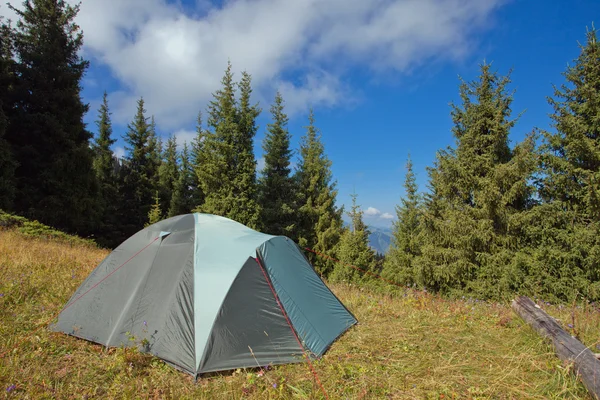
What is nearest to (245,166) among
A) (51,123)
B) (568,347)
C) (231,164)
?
(231,164)

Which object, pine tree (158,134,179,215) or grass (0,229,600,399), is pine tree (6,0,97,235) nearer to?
pine tree (158,134,179,215)

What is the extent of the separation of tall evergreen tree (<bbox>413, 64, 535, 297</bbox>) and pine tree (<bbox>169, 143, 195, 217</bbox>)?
2001cm

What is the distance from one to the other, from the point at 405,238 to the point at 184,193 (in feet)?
64.6

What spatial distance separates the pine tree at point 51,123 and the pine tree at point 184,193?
8.08m

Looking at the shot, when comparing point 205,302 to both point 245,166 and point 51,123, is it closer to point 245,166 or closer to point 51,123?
point 245,166

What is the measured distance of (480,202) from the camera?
441 inches

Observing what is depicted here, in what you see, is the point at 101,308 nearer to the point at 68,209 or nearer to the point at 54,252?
the point at 54,252

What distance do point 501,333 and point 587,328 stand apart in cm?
124

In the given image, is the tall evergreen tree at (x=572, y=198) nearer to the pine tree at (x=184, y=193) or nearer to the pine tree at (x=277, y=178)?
the pine tree at (x=277, y=178)

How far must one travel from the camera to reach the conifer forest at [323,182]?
387 inches

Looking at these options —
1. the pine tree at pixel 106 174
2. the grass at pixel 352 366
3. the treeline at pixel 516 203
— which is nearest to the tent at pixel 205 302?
the grass at pixel 352 366

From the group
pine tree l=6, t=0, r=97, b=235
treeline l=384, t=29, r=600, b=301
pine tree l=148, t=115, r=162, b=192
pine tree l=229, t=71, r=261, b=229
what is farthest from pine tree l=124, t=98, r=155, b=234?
treeline l=384, t=29, r=600, b=301

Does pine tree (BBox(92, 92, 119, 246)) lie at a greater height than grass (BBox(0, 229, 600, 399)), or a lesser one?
greater

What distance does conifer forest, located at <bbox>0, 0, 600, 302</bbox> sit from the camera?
9.82 m
